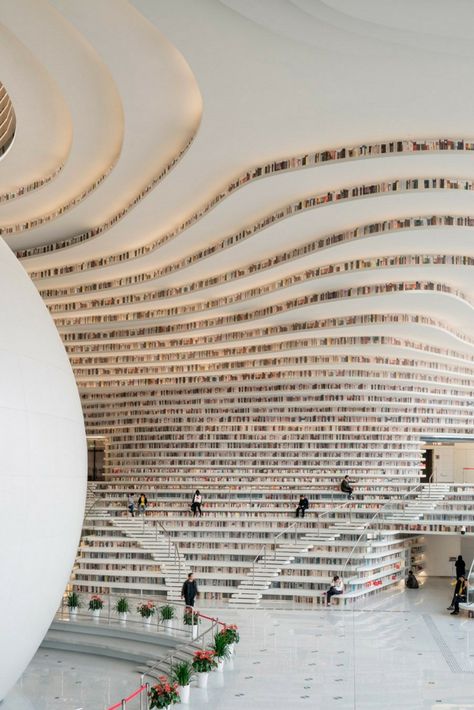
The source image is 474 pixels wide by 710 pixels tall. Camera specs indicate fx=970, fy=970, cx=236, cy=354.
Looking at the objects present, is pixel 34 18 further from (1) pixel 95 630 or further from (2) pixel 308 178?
(1) pixel 95 630

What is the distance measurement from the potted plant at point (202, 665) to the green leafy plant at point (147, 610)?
2715mm

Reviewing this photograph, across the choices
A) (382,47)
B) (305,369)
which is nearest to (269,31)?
(382,47)

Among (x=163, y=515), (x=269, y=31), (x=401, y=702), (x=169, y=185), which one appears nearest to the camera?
(x=269, y=31)

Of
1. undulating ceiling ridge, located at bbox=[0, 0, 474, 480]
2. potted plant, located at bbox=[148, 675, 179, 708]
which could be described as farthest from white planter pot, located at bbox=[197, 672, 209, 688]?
undulating ceiling ridge, located at bbox=[0, 0, 474, 480]

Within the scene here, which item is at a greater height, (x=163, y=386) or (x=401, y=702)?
(x=163, y=386)

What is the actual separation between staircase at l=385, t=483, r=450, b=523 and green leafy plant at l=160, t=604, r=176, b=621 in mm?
8324

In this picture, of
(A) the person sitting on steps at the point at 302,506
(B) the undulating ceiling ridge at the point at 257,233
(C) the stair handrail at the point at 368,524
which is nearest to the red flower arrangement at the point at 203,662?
(B) the undulating ceiling ridge at the point at 257,233

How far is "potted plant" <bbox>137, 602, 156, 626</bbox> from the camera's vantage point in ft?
49.6

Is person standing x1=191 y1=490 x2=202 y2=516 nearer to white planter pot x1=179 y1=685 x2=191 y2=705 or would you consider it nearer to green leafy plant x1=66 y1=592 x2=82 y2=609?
green leafy plant x1=66 y1=592 x2=82 y2=609

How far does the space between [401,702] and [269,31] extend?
7.73 meters

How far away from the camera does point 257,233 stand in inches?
647

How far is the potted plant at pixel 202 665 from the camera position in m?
12.3

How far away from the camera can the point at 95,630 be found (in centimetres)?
1527

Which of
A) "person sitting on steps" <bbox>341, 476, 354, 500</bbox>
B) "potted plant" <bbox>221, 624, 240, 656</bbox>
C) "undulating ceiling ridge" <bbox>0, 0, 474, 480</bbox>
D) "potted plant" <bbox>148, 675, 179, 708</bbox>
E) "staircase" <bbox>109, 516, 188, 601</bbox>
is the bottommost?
"potted plant" <bbox>148, 675, 179, 708</bbox>
